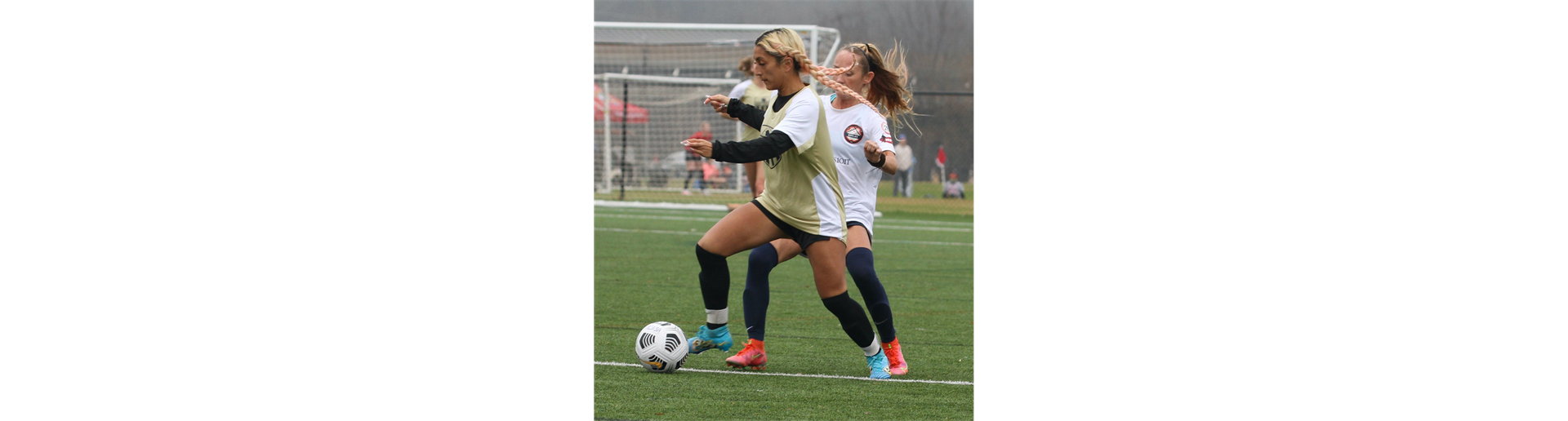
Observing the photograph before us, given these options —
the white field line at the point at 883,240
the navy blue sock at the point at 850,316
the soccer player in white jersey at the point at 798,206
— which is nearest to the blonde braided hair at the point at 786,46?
the soccer player in white jersey at the point at 798,206

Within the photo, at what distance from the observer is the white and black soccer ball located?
4.71 metres

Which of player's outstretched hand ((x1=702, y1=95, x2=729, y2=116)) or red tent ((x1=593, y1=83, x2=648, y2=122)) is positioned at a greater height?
red tent ((x1=593, y1=83, x2=648, y2=122))

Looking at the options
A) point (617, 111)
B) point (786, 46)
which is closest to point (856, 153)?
point (786, 46)

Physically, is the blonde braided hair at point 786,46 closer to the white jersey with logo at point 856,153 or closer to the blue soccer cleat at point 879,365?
the white jersey with logo at point 856,153

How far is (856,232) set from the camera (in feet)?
17.0

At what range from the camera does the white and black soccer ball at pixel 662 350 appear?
15.5 feet

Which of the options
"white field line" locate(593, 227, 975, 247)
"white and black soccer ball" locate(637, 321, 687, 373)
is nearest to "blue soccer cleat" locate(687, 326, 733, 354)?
"white and black soccer ball" locate(637, 321, 687, 373)

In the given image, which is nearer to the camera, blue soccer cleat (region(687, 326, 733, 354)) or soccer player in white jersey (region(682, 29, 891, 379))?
soccer player in white jersey (region(682, 29, 891, 379))

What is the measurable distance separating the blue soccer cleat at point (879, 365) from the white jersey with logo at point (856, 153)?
636mm

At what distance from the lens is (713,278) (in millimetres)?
4898

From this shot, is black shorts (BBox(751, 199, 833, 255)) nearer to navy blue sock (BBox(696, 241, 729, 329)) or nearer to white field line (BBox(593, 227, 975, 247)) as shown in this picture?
navy blue sock (BBox(696, 241, 729, 329))

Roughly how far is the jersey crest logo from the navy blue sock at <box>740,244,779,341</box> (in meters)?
0.60

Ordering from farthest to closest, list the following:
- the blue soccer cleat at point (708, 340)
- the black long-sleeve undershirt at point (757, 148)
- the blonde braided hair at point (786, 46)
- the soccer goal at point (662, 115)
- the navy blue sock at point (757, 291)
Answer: the soccer goal at point (662, 115), the blue soccer cleat at point (708, 340), the navy blue sock at point (757, 291), the blonde braided hair at point (786, 46), the black long-sleeve undershirt at point (757, 148)
